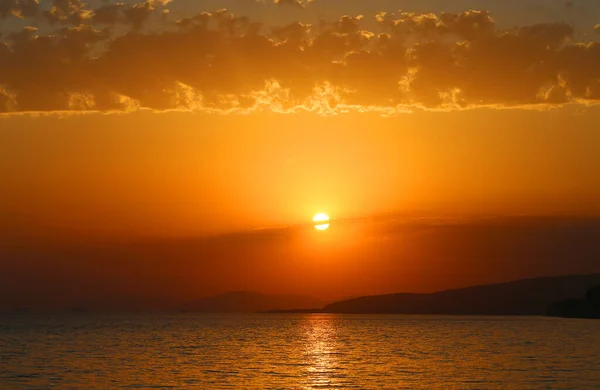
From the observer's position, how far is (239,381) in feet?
217

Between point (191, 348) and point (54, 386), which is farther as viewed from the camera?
point (191, 348)

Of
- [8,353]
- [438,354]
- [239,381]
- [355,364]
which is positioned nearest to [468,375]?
[355,364]

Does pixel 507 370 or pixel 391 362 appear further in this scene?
pixel 391 362

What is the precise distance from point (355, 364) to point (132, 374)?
910 inches

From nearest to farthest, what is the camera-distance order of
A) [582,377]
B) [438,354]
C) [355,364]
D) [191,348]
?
[582,377]
[355,364]
[438,354]
[191,348]

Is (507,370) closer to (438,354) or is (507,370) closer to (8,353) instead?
(438,354)

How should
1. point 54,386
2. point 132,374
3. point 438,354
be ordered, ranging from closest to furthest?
point 54,386, point 132,374, point 438,354


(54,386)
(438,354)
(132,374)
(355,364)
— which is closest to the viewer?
(54,386)

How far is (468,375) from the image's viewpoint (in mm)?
72938

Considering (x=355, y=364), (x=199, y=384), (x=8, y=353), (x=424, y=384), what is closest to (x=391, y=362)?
(x=355, y=364)

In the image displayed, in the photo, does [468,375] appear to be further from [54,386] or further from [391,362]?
[54,386]

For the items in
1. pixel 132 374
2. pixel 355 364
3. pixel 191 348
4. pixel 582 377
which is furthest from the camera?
pixel 191 348

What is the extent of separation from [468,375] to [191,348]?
52.7m

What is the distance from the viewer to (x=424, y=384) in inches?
2557
